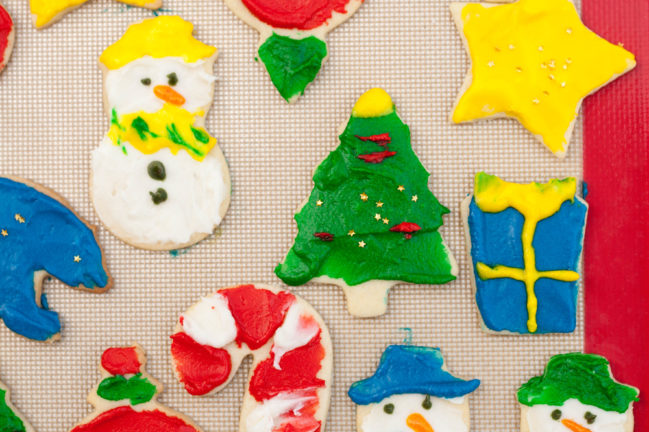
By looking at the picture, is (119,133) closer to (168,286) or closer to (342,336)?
(168,286)

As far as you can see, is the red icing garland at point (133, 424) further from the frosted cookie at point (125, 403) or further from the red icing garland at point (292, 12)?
the red icing garland at point (292, 12)

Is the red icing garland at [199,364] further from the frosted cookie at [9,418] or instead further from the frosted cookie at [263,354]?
the frosted cookie at [9,418]

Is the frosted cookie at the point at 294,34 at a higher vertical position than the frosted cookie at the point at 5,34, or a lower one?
higher

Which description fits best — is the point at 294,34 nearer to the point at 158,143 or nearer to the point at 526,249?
the point at 158,143

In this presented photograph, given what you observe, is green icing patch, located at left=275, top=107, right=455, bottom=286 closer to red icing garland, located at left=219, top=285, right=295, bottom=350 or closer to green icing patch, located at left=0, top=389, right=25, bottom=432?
red icing garland, located at left=219, top=285, right=295, bottom=350

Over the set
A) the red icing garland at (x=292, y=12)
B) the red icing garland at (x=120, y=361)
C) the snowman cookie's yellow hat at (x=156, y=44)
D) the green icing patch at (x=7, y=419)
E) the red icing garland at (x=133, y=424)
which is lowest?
the green icing patch at (x=7, y=419)

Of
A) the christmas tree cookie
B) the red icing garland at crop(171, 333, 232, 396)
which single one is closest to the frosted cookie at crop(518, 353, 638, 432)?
the christmas tree cookie

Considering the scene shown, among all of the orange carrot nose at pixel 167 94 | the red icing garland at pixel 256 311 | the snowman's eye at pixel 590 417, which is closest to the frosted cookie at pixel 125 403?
the red icing garland at pixel 256 311
